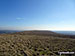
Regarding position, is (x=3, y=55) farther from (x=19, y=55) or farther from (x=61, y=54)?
(x=61, y=54)

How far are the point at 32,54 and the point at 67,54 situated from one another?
250 cm

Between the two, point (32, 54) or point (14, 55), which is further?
point (32, 54)

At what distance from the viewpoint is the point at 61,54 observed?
A: 17.2ft

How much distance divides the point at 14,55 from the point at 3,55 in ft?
2.36

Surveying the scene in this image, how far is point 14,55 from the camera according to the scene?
5344 mm

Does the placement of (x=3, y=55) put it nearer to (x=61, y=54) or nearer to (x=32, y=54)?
(x=32, y=54)

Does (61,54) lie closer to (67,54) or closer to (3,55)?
(67,54)

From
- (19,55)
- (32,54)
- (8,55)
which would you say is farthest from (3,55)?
(32,54)

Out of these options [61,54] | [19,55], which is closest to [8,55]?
[19,55]

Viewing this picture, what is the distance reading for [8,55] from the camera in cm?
519

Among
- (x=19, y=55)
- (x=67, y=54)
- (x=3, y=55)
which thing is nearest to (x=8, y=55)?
(x=3, y=55)

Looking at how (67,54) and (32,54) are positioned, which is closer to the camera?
(67,54)

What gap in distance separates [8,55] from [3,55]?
1.05ft

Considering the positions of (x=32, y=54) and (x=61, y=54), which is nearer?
(x=61, y=54)
